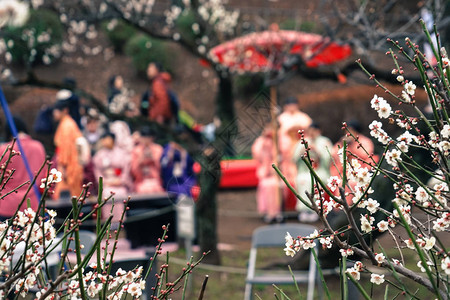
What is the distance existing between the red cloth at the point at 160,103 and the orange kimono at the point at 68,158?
101cm

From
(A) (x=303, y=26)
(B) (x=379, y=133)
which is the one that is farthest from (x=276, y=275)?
(A) (x=303, y=26)

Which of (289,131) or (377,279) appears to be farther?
(289,131)

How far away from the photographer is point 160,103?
386 inches

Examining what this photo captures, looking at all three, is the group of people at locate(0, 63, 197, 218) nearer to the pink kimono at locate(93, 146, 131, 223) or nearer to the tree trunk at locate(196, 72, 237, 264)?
the pink kimono at locate(93, 146, 131, 223)

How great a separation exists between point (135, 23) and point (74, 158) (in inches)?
96.2

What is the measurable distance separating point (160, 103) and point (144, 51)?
43.2 feet

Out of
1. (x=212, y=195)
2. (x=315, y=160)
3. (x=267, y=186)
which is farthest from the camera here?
(x=267, y=186)

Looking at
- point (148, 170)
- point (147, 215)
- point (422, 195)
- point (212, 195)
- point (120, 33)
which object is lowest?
point (147, 215)

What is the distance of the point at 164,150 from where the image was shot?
29.5 ft

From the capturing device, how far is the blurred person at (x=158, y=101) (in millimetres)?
9695

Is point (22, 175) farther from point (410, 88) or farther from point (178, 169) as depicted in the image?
point (410, 88)

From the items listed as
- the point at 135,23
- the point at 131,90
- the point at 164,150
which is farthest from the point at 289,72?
the point at 131,90

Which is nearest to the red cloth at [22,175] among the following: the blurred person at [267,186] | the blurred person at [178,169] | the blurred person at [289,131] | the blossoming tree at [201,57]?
the blossoming tree at [201,57]

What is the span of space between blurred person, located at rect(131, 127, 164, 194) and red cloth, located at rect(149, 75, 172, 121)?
17.2 inches
